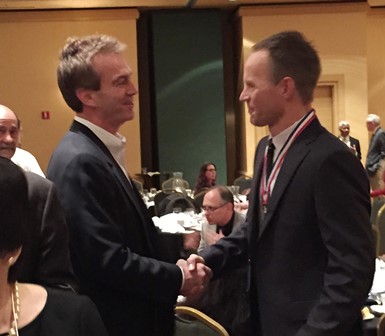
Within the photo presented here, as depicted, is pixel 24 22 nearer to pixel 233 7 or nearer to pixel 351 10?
pixel 233 7

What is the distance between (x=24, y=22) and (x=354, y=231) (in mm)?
10862

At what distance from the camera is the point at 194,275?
2.29 meters

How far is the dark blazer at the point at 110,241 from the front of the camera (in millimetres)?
2023

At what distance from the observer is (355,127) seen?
12266mm

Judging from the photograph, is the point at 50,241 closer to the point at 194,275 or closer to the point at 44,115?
the point at 194,275

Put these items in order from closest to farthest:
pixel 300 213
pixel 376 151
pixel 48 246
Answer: pixel 48 246, pixel 300 213, pixel 376 151

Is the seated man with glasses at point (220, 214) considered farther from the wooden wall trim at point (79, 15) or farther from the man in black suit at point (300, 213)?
the wooden wall trim at point (79, 15)

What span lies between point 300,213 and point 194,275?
474 millimetres

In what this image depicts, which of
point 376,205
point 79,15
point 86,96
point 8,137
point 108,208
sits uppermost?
point 79,15

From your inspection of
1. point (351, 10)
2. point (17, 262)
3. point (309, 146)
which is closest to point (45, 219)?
point (17, 262)

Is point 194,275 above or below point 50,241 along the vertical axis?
below

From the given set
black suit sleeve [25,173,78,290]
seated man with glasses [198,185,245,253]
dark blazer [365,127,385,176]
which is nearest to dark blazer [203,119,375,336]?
black suit sleeve [25,173,78,290]

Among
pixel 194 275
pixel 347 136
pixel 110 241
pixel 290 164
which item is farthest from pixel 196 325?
pixel 347 136

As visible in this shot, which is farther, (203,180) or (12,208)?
(203,180)
